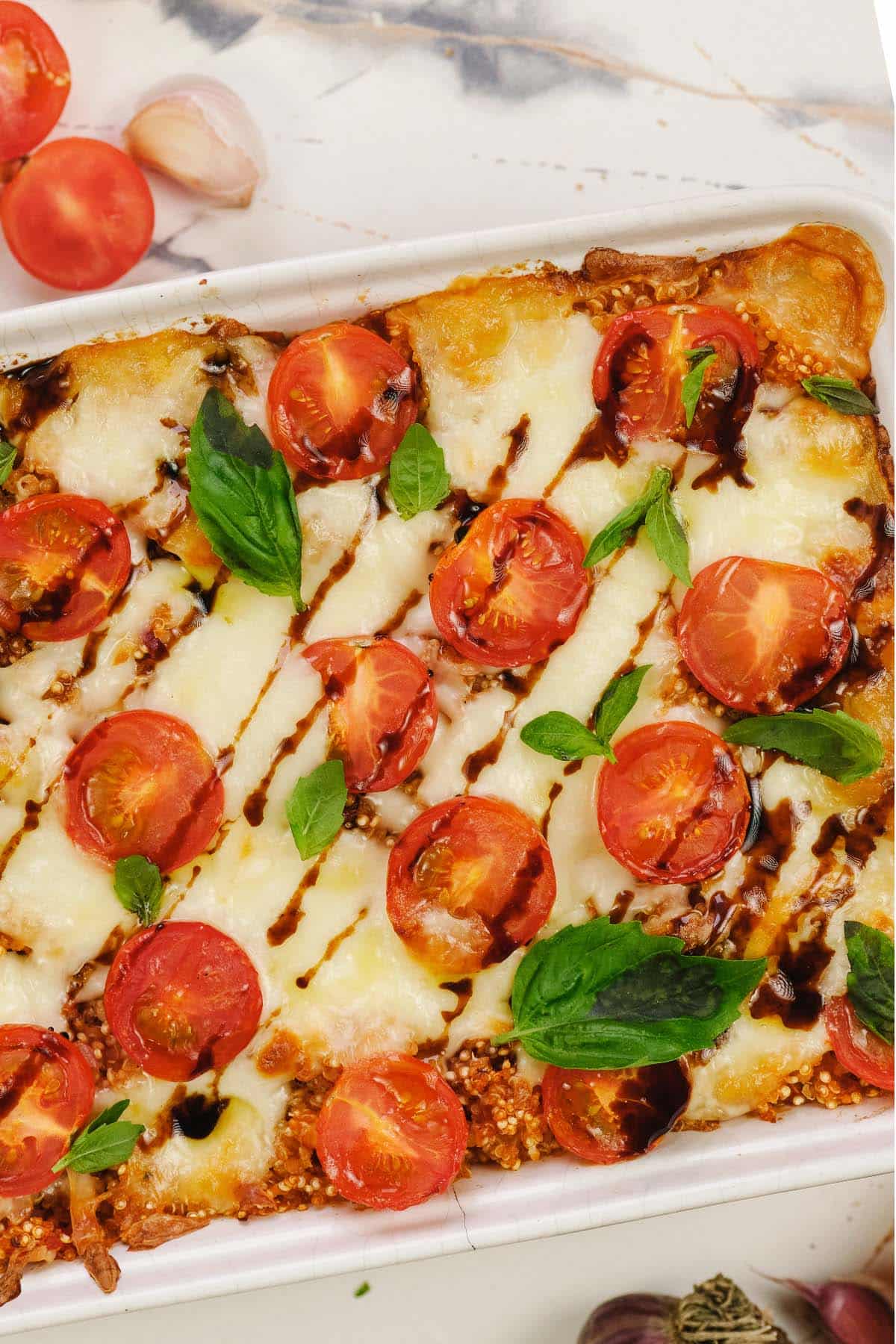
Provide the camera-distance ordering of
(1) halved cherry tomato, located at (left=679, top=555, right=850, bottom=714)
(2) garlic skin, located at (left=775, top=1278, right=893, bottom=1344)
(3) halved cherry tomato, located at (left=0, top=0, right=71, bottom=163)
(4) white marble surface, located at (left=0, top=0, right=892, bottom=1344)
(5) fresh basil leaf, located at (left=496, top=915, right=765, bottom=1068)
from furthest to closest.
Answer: (2) garlic skin, located at (left=775, top=1278, right=893, bottom=1344) < (4) white marble surface, located at (left=0, top=0, right=892, bottom=1344) < (3) halved cherry tomato, located at (left=0, top=0, right=71, bottom=163) < (1) halved cherry tomato, located at (left=679, top=555, right=850, bottom=714) < (5) fresh basil leaf, located at (left=496, top=915, right=765, bottom=1068)

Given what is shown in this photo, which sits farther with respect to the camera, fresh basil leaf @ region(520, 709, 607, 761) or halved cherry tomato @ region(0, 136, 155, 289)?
halved cherry tomato @ region(0, 136, 155, 289)

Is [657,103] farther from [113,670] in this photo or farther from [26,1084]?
[26,1084]

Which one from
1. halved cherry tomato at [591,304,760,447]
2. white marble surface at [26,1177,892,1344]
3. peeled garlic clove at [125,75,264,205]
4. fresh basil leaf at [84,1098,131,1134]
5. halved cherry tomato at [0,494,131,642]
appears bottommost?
white marble surface at [26,1177,892,1344]

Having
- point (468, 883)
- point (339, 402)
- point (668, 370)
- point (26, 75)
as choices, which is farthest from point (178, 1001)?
point (26, 75)

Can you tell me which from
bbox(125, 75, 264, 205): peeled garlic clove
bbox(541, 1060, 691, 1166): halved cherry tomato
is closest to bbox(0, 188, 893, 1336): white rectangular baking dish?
bbox(541, 1060, 691, 1166): halved cherry tomato

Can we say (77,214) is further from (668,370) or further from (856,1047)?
(856,1047)

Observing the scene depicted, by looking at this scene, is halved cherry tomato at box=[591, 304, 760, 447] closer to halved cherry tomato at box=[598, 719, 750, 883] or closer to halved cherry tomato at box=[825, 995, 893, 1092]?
halved cherry tomato at box=[598, 719, 750, 883]
